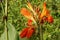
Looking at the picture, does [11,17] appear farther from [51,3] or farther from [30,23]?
[30,23]

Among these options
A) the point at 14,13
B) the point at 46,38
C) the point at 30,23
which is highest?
the point at 30,23

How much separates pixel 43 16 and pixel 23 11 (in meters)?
0.08

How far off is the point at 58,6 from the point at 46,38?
2.00 feet

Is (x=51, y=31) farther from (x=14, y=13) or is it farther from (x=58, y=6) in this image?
(x=14, y=13)

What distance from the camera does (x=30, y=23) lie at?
0.82m

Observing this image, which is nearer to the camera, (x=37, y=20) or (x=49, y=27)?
(x=37, y=20)

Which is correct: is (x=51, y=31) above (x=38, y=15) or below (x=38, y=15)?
below

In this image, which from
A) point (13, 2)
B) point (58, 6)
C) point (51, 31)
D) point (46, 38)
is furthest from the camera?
point (13, 2)

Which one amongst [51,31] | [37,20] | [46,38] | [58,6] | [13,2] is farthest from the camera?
[13,2]

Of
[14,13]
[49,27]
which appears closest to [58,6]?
[49,27]

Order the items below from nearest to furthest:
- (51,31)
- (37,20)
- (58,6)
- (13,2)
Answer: (37,20)
(51,31)
(58,6)
(13,2)

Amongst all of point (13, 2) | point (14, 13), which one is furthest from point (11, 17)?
point (13, 2)

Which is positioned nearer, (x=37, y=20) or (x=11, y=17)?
(x=37, y=20)

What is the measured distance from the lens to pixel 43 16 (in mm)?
787
